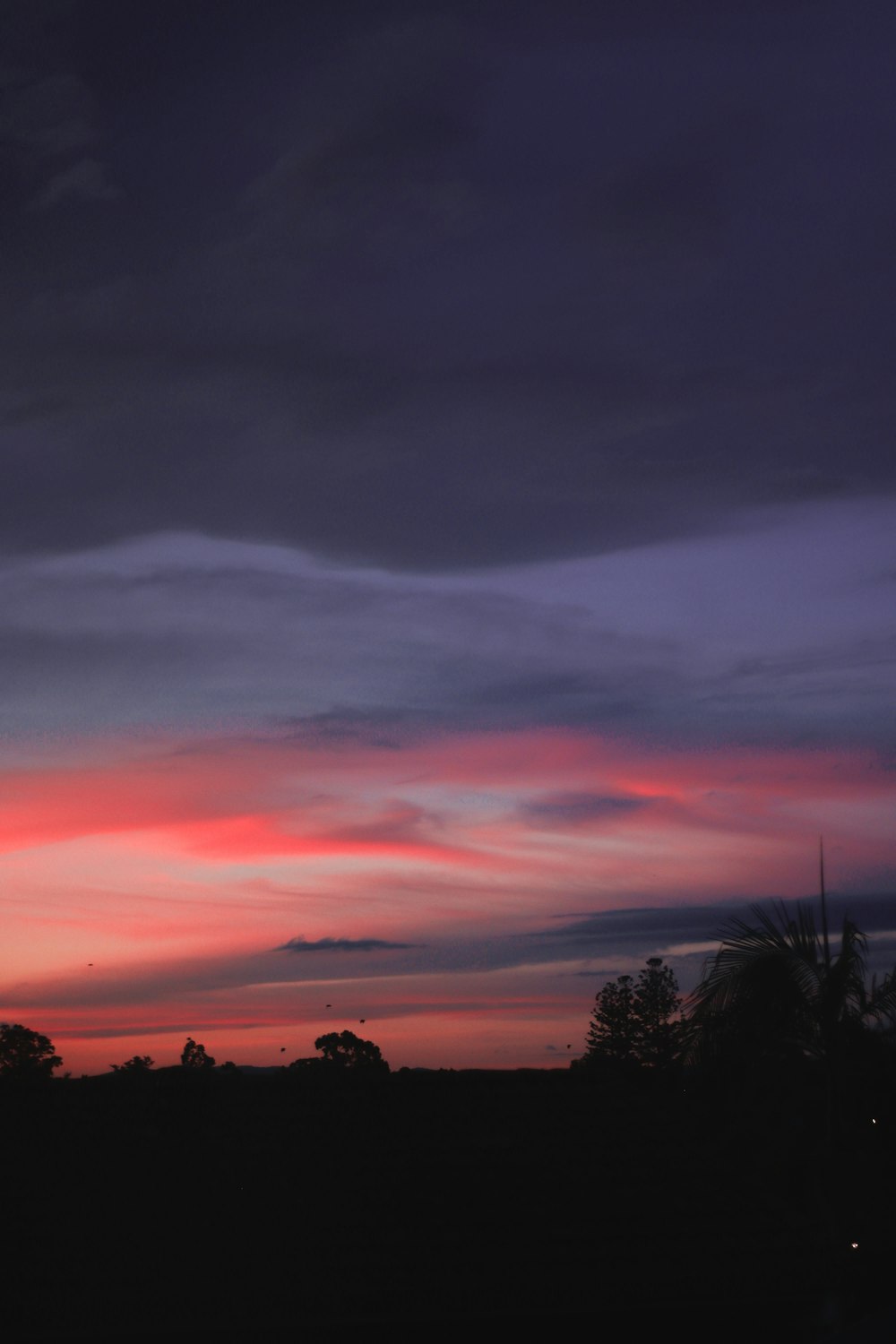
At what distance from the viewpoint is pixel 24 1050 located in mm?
60375

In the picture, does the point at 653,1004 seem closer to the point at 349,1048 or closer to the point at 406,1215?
the point at 349,1048

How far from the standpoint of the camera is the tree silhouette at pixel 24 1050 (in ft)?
194

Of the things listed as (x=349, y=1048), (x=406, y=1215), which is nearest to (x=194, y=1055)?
(x=349, y=1048)

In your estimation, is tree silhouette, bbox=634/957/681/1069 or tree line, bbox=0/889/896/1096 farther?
tree silhouette, bbox=634/957/681/1069

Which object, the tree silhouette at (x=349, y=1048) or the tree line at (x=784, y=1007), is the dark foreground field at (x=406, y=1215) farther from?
the tree silhouette at (x=349, y=1048)

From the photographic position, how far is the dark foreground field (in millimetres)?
16594

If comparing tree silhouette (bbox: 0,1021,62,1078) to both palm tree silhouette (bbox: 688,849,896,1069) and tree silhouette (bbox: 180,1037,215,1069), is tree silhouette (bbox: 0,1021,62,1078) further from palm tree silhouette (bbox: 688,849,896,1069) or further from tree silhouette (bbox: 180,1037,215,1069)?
palm tree silhouette (bbox: 688,849,896,1069)

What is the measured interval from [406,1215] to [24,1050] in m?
47.5

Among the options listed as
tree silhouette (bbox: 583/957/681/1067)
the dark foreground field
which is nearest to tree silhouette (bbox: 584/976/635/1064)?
Result: tree silhouette (bbox: 583/957/681/1067)

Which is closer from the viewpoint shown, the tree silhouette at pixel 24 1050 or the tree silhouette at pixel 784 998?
the tree silhouette at pixel 784 998

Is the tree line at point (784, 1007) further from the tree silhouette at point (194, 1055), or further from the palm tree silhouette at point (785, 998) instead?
the tree silhouette at point (194, 1055)

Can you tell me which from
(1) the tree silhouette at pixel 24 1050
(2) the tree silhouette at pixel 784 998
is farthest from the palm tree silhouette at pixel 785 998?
Answer: (1) the tree silhouette at pixel 24 1050

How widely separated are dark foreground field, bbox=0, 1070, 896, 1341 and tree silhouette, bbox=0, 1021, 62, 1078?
41.5 metres

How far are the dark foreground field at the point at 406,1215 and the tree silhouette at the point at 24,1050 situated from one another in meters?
41.5
